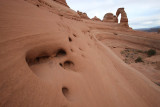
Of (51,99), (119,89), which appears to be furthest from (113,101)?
Answer: (51,99)

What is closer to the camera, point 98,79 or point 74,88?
point 74,88

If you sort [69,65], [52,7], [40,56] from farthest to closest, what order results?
1. [52,7]
2. [69,65]
3. [40,56]

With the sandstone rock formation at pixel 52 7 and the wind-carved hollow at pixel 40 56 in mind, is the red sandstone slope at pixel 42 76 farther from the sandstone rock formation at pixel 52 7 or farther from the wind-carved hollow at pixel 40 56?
the sandstone rock formation at pixel 52 7

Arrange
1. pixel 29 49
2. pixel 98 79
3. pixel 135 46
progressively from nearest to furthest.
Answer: pixel 29 49
pixel 98 79
pixel 135 46

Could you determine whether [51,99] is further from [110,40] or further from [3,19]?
[110,40]

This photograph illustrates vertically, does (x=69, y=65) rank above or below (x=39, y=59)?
below

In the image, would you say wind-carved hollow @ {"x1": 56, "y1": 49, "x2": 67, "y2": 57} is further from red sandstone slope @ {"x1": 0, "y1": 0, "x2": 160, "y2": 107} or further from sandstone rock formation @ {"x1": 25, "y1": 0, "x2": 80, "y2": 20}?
sandstone rock formation @ {"x1": 25, "y1": 0, "x2": 80, "y2": 20}

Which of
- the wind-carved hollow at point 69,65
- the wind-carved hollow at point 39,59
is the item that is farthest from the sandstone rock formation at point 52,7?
the wind-carved hollow at point 69,65

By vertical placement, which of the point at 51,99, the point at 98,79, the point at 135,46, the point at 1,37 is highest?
the point at 1,37

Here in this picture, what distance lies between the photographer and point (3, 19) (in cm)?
102

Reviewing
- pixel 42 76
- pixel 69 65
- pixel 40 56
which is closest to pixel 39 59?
pixel 40 56

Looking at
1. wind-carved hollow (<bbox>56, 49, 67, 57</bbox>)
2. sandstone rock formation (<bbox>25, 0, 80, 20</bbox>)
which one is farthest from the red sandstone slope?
sandstone rock formation (<bbox>25, 0, 80, 20</bbox>)

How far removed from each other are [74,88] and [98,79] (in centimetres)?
67

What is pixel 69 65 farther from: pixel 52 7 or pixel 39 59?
pixel 52 7
